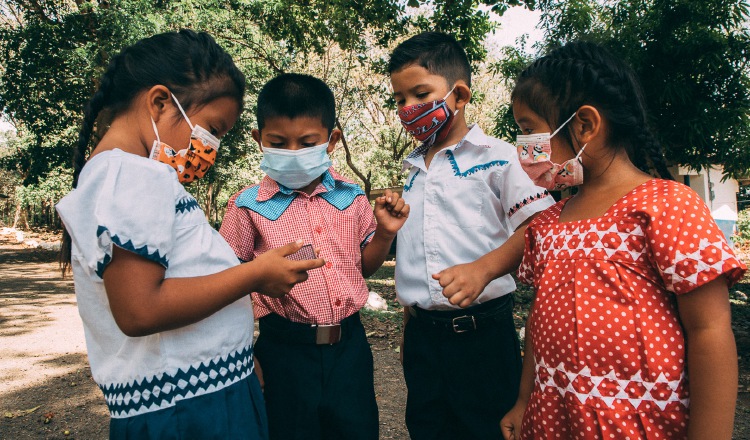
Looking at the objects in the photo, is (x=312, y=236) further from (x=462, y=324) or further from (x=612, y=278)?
(x=612, y=278)

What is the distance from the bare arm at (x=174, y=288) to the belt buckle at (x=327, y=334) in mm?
575

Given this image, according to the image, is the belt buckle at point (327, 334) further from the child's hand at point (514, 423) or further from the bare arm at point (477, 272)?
the child's hand at point (514, 423)

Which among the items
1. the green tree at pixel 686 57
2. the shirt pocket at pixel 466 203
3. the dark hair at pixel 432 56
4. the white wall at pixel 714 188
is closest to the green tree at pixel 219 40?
the green tree at pixel 686 57

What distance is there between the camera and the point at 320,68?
12.9 meters

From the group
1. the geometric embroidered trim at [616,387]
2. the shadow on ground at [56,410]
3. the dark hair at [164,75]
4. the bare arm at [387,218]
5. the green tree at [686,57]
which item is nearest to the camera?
the geometric embroidered trim at [616,387]

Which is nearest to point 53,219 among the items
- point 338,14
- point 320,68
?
point 320,68

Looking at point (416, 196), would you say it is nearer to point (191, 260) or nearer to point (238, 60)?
point (191, 260)

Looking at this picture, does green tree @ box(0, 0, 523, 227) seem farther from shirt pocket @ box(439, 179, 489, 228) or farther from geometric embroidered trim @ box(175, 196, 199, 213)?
geometric embroidered trim @ box(175, 196, 199, 213)

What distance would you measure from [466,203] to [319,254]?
0.66m

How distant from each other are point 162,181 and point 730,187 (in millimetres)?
20024

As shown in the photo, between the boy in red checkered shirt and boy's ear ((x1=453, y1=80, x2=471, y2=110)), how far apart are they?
568 mm

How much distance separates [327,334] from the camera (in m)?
2.04

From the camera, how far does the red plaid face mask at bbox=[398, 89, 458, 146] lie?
2.24 m

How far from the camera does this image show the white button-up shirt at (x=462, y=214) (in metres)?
2.13
